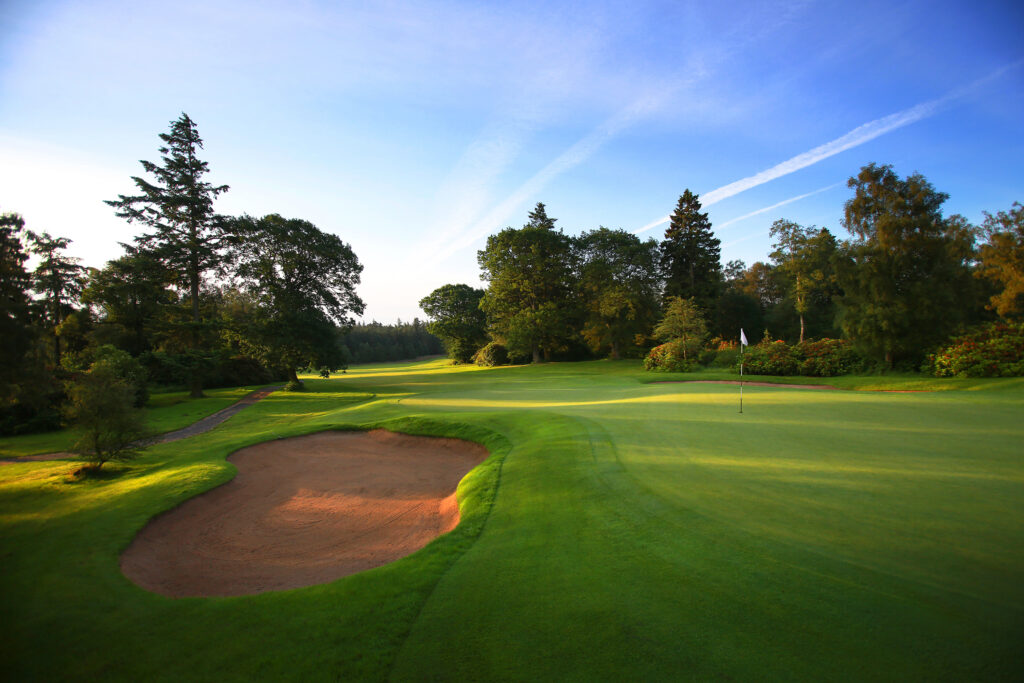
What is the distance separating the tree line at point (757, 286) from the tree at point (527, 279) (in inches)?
5.3

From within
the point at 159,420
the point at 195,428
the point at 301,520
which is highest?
the point at 159,420

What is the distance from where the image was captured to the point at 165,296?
102 ft

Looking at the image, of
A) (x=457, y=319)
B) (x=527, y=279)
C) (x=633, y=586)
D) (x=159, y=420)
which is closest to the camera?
(x=633, y=586)

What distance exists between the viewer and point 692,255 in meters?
43.2

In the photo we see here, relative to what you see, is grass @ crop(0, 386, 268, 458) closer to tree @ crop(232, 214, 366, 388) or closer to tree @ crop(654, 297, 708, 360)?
tree @ crop(232, 214, 366, 388)

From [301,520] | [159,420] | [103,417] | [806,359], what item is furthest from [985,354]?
[159,420]

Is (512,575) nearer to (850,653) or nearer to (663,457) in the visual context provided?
(850,653)

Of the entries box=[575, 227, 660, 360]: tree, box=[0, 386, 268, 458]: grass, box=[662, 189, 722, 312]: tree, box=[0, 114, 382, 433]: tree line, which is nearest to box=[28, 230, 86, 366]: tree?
box=[0, 114, 382, 433]: tree line

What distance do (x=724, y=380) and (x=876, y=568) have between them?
893 inches

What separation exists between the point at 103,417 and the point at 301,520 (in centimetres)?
605

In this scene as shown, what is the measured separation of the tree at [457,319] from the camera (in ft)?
181

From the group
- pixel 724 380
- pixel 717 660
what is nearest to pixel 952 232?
pixel 724 380

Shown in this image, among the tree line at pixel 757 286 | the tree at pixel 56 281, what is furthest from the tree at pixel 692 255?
the tree at pixel 56 281

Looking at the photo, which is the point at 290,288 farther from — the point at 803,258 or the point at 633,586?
the point at 803,258
